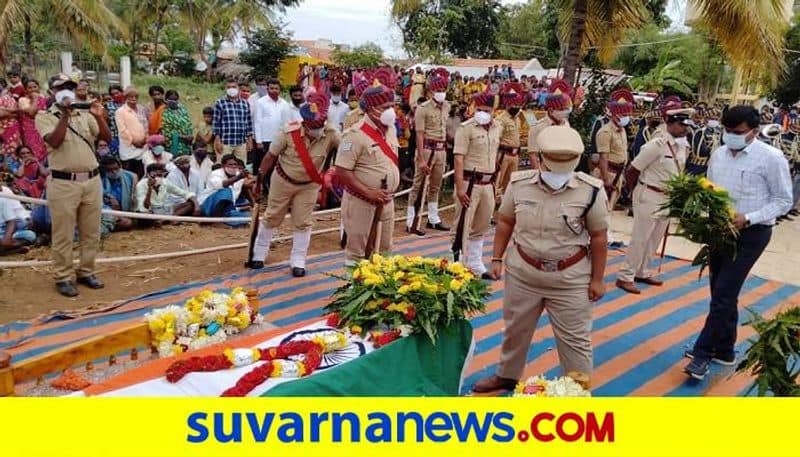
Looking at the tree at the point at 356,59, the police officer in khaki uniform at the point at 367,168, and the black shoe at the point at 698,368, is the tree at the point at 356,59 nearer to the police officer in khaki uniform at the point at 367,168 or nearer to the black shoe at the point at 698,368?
the police officer in khaki uniform at the point at 367,168

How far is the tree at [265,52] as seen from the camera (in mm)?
28703

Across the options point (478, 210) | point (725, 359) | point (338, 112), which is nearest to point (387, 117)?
point (478, 210)

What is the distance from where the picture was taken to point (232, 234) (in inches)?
313

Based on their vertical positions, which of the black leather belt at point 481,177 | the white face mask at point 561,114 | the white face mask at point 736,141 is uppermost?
the white face mask at point 561,114

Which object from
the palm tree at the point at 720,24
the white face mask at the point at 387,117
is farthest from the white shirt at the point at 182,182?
the palm tree at the point at 720,24

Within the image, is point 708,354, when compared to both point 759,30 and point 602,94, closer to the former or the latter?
point 759,30

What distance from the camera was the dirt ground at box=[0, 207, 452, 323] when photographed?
211 inches

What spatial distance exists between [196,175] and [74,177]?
3.05 m

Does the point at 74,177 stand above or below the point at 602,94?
below

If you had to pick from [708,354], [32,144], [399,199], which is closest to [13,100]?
[32,144]

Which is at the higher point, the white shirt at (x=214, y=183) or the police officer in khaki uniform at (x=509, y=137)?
the police officer in khaki uniform at (x=509, y=137)

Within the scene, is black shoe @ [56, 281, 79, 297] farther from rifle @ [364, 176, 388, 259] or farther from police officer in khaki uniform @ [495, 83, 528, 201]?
police officer in khaki uniform @ [495, 83, 528, 201]

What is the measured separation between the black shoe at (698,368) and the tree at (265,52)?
26.5 m

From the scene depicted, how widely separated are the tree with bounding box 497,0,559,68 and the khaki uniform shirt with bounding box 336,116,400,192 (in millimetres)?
30449
